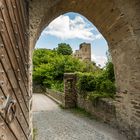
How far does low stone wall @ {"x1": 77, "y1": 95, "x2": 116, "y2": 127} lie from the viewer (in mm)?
7868

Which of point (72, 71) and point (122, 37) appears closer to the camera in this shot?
point (122, 37)

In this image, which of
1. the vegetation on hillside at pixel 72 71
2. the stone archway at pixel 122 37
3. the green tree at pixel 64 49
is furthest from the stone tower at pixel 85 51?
the stone archway at pixel 122 37

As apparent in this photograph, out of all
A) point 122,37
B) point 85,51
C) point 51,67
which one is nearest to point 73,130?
point 122,37

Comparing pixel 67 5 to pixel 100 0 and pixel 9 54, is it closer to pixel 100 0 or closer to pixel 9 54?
pixel 100 0

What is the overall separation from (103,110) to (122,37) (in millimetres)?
4067

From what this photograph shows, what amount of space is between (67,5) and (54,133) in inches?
155

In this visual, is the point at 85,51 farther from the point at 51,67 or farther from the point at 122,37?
the point at 122,37

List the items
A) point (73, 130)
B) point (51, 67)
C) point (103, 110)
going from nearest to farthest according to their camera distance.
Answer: point (73, 130), point (103, 110), point (51, 67)

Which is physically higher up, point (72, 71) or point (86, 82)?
point (72, 71)

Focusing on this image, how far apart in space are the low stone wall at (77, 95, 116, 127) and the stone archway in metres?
2.30

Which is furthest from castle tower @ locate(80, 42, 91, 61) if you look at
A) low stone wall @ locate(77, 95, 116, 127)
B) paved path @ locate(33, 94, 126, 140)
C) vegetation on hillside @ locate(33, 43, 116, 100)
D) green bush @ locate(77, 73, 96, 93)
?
paved path @ locate(33, 94, 126, 140)

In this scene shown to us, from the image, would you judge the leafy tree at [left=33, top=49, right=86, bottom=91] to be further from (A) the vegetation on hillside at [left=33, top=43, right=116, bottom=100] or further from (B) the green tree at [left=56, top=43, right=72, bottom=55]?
(B) the green tree at [left=56, top=43, right=72, bottom=55]

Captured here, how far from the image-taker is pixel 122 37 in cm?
512

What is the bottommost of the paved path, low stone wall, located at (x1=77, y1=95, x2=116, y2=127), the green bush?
the paved path
